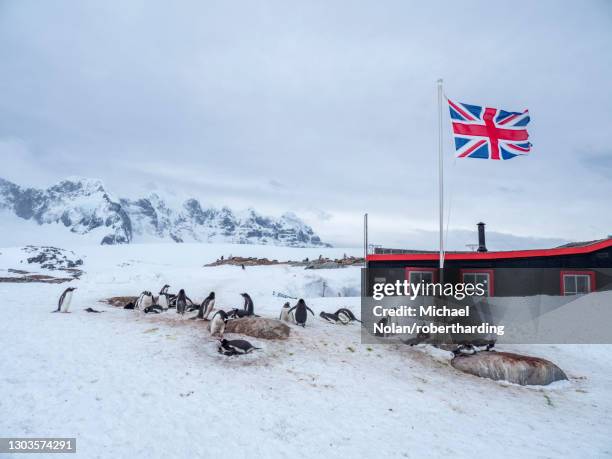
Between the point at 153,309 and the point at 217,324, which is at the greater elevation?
the point at 217,324

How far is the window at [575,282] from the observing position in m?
17.9

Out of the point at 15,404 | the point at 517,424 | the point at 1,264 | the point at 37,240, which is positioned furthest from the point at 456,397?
the point at 37,240

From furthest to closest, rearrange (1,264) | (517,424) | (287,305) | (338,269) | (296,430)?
1. (1,264)
2. (338,269)
3. (287,305)
4. (517,424)
5. (296,430)

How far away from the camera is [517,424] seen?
A: 870 cm

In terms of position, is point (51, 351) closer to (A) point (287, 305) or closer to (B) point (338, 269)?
A: (A) point (287, 305)

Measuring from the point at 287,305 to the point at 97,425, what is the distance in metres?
11.5

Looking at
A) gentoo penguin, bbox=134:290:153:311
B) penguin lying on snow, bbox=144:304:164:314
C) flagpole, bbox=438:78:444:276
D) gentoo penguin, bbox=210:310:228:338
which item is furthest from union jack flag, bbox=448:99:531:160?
gentoo penguin, bbox=134:290:153:311

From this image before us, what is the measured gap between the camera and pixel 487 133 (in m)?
13.3

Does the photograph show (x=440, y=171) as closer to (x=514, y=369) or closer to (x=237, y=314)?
(x=514, y=369)

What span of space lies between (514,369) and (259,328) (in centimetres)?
904

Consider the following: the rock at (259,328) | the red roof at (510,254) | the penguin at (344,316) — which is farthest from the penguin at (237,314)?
the red roof at (510,254)

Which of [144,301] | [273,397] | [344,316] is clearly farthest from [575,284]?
[144,301]

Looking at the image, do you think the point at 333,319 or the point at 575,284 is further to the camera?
the point at 333,319

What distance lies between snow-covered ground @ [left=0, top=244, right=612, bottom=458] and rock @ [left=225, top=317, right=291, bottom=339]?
743 mm
